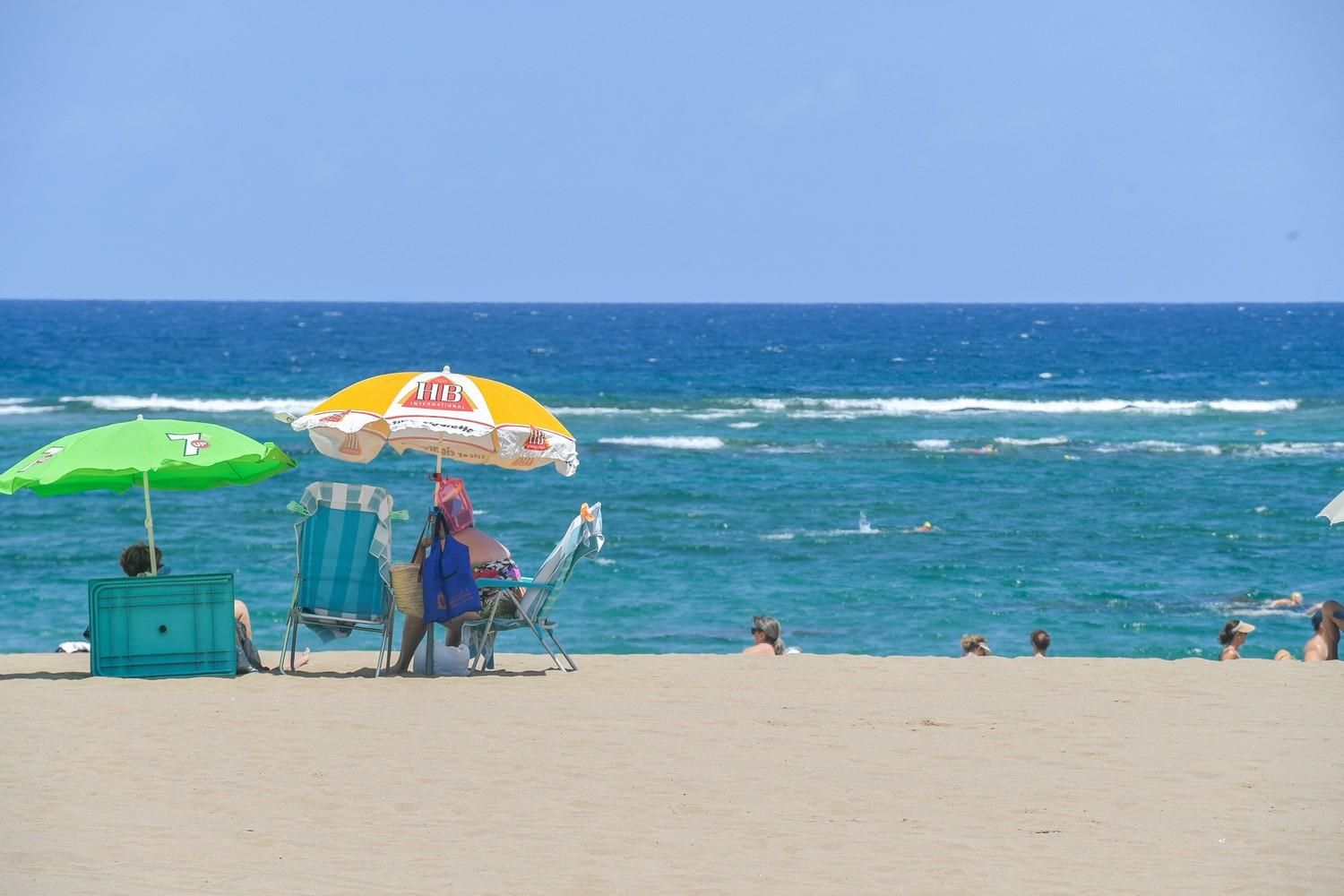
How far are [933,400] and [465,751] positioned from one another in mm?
39220

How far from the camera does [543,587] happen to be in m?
9.20

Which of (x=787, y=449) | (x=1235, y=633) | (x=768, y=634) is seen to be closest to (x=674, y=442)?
(x=787, y=449)

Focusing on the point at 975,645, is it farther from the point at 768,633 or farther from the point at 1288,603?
the point at 1288,603

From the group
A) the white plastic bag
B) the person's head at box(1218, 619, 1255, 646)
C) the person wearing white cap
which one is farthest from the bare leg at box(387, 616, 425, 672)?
the person's head at box(1218, 619, 1255, 646)

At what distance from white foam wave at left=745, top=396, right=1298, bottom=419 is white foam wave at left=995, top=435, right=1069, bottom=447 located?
622 centimetres

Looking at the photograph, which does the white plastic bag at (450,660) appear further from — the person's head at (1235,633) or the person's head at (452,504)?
the person's head at (1235,633)

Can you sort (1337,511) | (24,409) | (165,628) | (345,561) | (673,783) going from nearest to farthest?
(673,783) → (165,628) → (345,561) → (1337,511) → (24,409)

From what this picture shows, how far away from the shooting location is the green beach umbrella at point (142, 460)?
28.0 ft

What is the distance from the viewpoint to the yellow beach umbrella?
8930 mm

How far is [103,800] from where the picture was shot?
611cm

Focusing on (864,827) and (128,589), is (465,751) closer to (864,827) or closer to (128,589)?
(864,827)

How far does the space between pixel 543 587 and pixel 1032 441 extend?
25.2 m

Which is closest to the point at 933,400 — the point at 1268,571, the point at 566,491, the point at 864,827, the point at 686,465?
the point at 686,465

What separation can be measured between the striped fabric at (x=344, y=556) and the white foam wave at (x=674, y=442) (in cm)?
2215
